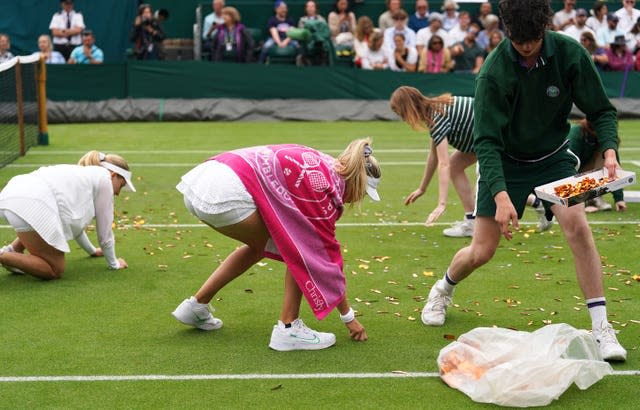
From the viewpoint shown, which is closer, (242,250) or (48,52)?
(242,250)

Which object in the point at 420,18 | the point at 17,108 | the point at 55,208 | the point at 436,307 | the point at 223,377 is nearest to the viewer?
the point at 223,377

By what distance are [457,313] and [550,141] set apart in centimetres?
160

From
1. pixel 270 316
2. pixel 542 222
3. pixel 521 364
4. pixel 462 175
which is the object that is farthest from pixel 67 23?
pixel 521 364

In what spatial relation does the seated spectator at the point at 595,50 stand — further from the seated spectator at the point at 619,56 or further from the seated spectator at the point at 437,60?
the seated spectator at the point at 437,60

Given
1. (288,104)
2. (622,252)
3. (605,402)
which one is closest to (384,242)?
(622,252)

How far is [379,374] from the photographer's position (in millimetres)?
5566

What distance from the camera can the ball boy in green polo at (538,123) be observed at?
5.42 m

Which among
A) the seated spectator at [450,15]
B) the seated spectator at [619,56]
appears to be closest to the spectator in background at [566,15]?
the seated spectator at [619,56]

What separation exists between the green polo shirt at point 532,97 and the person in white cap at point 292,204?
0.76m

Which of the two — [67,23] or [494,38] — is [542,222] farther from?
[67,23]

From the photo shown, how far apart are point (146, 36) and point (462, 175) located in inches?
511

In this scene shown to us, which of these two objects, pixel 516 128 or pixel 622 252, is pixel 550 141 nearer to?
pixel 516 128

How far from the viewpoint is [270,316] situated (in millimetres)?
6781

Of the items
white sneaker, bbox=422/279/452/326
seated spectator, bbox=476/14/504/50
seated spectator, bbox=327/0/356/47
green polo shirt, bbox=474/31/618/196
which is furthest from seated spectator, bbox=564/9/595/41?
green polo shirt, bbox=474/31/618/196
